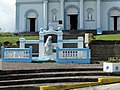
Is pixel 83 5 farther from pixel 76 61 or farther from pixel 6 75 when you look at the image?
pixel 6 75

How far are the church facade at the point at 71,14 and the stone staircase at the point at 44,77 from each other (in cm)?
3222

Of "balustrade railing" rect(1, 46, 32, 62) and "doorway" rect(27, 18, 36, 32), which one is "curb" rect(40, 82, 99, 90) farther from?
"doorway" rect(27, 18, 36, 32)

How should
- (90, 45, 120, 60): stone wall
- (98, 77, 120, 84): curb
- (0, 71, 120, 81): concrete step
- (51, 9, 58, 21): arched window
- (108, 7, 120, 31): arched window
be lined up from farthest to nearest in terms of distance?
(51, 9, 58, 21): arched window, (108, 7, 120, 31): arched window, (90, 45, 120, 60): stone wall, (0, 71, 120, 81): concrete step, (98, 77, 120, 84): curb

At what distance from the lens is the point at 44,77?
15.9 metres

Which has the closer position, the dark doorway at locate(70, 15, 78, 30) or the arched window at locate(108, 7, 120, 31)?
the arched window at locate(108, 7, 120, 31)

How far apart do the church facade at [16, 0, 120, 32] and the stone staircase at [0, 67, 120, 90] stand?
3222 centimetres

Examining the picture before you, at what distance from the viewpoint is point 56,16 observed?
50469 millimetres

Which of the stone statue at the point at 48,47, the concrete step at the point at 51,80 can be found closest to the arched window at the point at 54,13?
the stone statue at the point at 48,47

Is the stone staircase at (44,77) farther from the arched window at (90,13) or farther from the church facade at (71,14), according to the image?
the arched window at (90,13)

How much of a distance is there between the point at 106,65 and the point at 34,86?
4402mm

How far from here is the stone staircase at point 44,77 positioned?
14.8 m

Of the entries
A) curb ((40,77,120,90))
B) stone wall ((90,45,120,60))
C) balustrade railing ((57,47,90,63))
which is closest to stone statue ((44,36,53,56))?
balustrade railing ((57,47,90,63))

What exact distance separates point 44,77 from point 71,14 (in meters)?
34.9

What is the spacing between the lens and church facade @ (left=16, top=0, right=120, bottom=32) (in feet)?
162
